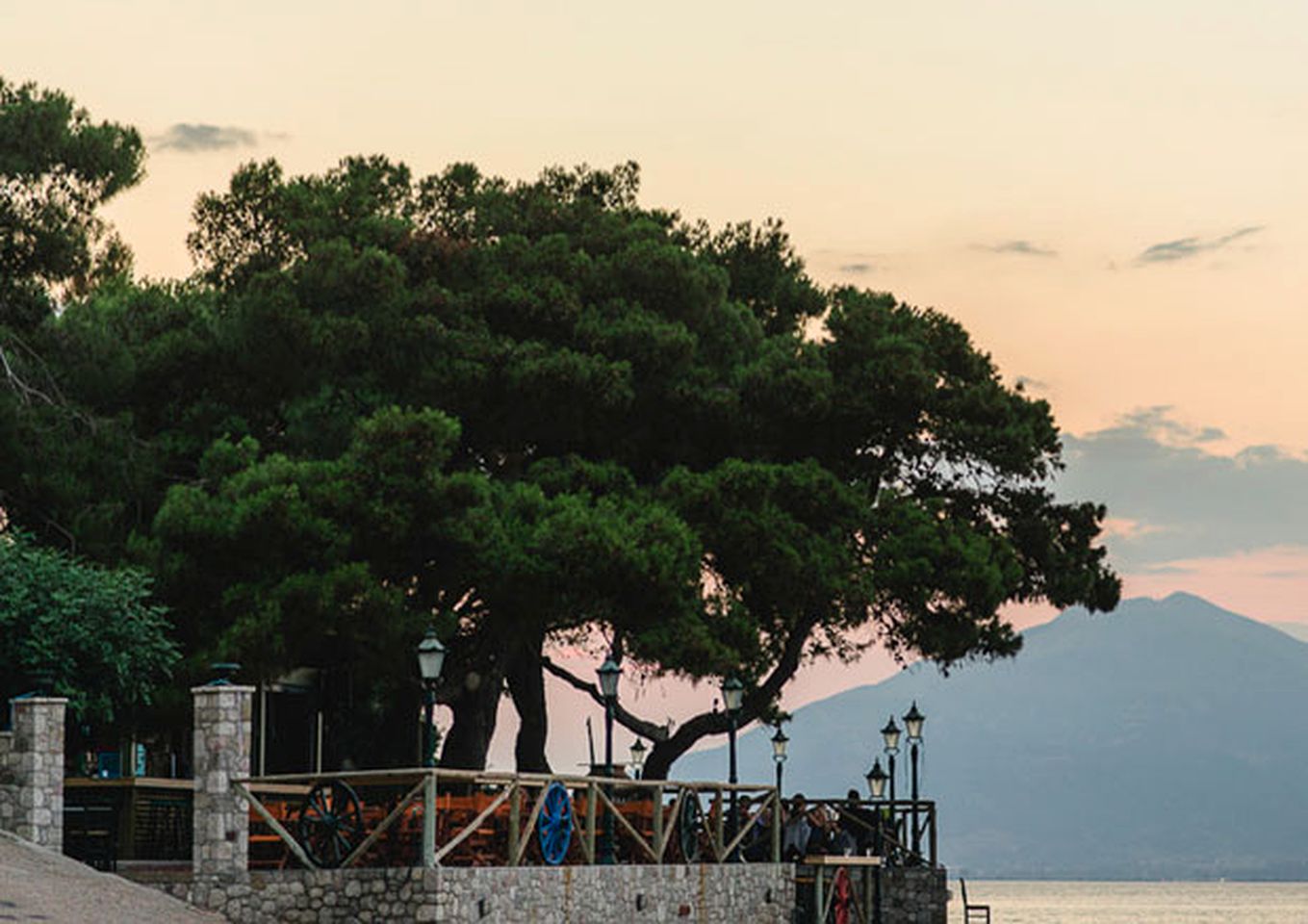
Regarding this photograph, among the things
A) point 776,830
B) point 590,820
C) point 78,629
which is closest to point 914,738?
point 776,830

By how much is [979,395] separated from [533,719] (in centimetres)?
1085

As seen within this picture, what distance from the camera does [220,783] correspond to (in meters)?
26.6

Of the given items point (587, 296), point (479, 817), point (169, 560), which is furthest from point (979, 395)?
point (479, 817)

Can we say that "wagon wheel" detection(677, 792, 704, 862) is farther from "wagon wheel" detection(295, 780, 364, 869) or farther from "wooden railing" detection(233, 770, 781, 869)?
"wagon wheel" detection(295, 780, 364, 869)

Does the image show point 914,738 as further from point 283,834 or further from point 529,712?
point 283,834

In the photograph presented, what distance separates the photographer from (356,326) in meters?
38.7

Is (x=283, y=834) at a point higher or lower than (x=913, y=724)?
lower

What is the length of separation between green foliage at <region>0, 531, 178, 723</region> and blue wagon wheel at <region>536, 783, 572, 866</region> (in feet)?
28.9

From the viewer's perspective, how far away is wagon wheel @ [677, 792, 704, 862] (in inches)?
1251

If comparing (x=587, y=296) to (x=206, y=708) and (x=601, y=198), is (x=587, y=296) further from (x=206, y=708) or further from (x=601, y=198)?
(x=206, y=708)

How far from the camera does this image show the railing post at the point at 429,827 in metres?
24.8

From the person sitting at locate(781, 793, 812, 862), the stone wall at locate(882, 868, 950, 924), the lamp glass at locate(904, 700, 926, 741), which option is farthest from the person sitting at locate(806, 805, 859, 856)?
the stone wall at locate(882, 868, 950, 924)

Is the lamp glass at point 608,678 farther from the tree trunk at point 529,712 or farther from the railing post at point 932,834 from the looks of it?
the railing post at point 932,834

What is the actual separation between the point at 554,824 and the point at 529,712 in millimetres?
17194
